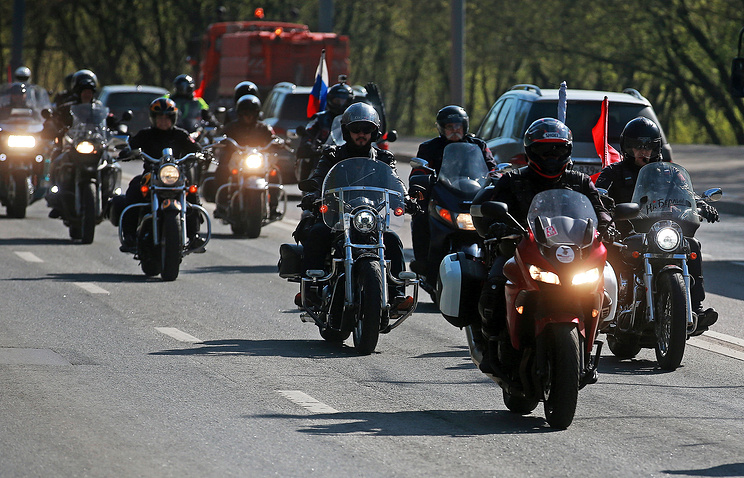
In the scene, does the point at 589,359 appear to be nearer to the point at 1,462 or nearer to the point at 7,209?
the point at 1,462

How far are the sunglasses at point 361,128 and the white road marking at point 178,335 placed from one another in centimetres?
180

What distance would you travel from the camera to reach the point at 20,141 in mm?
20094

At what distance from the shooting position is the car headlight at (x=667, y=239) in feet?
31.0

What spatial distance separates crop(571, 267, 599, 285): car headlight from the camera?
7.18 meters

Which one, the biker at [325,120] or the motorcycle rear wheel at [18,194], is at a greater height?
the biker at [325,120]

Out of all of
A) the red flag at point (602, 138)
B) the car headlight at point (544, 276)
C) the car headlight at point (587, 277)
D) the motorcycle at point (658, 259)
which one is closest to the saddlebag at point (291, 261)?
the motorcycle at point (658, 259)

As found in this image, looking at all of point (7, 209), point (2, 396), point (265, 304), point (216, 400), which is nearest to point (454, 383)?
point (216, 400)

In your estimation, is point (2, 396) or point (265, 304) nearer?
point (2, 396)

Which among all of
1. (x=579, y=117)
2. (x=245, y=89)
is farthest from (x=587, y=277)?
(x=245, y=89)

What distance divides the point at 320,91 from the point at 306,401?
9.90 m

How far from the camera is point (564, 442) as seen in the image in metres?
7.15

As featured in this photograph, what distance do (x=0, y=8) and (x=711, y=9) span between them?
29.5m

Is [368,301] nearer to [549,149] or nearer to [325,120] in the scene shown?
[549,149]

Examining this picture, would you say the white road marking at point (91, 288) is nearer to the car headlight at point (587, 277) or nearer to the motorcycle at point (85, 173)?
the motorcycle at point (85, 173)
